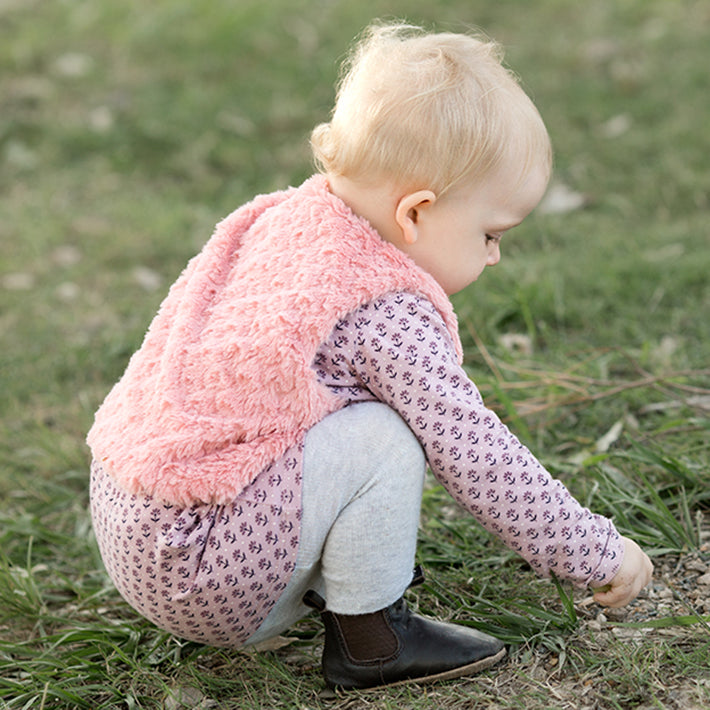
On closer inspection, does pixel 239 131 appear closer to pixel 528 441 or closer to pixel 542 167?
pixel 528 441

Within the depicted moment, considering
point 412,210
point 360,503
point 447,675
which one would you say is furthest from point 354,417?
point 447,675

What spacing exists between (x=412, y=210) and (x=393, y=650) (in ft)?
2.30

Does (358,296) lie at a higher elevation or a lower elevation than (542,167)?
lower

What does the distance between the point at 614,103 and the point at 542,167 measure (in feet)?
10.1

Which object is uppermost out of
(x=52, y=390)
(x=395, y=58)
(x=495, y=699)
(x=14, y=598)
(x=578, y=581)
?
(x=395, y=58)

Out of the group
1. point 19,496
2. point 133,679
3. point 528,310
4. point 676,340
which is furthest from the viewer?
point 528,310

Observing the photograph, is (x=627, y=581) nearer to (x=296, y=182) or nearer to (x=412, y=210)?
(x=412, y=210)

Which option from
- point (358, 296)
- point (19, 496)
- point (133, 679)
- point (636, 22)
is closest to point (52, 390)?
point (19, 496)

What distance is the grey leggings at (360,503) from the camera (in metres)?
1.47

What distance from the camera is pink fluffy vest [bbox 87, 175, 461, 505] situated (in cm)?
144

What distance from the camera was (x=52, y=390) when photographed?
2.86 m

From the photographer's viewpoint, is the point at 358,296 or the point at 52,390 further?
the point at 52,390

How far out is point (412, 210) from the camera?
5.02ft

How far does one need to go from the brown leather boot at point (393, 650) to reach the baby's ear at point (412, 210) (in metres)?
0.59
